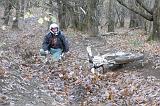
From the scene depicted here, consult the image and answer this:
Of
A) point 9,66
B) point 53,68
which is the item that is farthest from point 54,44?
point 9,66

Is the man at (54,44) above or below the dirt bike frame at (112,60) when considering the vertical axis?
→ above

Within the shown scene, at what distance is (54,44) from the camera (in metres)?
15.0

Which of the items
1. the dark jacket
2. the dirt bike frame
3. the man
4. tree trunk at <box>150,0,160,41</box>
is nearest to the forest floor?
the dirt bike frame

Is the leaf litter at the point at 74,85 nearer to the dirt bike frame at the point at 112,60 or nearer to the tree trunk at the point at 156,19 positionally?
the dirt bike frame at the point at 112,60

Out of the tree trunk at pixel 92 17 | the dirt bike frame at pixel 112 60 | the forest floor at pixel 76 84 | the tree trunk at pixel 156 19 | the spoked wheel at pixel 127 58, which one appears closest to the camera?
the forest floor at pixel 76 84

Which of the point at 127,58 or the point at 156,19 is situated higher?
the point at 156,19

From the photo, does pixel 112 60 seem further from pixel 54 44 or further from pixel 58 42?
pixel 54 44

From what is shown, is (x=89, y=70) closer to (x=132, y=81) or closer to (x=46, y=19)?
(x=132, y=81)

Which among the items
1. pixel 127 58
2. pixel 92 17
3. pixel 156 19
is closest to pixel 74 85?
pixel 127 58

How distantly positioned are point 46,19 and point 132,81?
5509 mm

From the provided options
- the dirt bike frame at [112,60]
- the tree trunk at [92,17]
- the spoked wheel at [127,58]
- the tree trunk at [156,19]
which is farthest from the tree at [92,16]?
the dirt bike frame at [112,60]

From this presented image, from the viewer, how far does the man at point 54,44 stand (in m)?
14.9

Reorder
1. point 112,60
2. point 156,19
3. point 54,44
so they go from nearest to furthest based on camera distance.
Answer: point 112,60 < point 54,44 < point 156,19

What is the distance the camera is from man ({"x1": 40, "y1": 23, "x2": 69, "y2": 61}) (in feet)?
48.7
